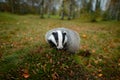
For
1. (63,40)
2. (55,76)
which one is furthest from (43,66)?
(63,40)

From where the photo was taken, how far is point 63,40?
389cm

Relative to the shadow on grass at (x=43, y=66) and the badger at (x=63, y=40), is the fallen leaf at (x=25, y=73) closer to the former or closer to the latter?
the shadow on grass at (x=43, y=66)

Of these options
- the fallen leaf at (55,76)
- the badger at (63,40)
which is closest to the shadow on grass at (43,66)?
the fallen leaf at (55,76)

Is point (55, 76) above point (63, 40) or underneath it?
underneath

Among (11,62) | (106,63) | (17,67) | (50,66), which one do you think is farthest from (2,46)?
(106,63)

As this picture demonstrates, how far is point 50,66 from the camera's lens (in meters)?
3.96

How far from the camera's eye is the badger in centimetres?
383

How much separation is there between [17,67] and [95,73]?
2052 millimetres

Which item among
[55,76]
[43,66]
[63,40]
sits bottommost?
[55,76]

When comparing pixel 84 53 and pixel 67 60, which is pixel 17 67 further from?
pixel 84 53

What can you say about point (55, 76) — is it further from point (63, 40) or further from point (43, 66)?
point (63, 40)

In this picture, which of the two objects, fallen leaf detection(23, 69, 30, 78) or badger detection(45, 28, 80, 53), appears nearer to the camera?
fallen leaf detection(23, 69, 30, 78)

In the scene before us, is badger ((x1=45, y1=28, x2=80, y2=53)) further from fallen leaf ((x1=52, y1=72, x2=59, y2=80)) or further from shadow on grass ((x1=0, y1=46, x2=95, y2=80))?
fallen leaf ((x1=52, y1=72, x2=59, y2=80))

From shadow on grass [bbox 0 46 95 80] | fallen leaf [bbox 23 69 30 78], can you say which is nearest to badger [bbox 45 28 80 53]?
shadow on grass [bbox 0 46 95 80]
